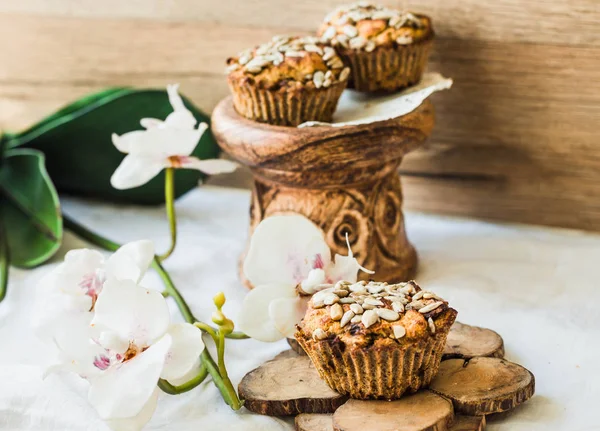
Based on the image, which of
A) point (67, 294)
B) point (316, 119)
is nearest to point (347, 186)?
point (316, 119)

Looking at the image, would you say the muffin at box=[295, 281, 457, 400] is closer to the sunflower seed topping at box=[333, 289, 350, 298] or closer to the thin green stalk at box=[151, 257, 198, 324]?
the sunflower seed topping at box=[333, 289, 350, 298]

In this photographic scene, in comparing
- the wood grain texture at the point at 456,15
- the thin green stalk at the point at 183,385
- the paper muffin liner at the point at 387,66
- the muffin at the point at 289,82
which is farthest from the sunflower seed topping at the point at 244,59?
the thin green stalk at the point at 183,385

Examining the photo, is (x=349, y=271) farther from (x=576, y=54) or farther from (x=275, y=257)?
(x=576, y=54)

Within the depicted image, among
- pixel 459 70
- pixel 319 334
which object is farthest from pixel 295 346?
pixel 459 70

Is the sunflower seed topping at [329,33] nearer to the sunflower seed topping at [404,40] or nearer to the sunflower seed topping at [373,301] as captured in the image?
the sunflower seed topping at [404,40]

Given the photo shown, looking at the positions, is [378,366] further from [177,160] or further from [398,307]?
[177,160]

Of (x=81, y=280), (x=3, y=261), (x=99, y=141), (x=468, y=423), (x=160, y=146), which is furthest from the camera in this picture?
(x=99, y=141)
